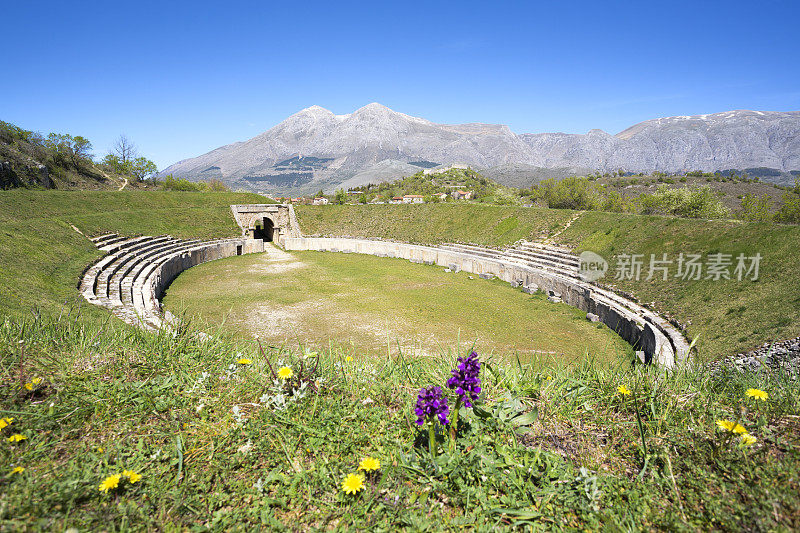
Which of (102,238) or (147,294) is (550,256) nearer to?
(147,294)

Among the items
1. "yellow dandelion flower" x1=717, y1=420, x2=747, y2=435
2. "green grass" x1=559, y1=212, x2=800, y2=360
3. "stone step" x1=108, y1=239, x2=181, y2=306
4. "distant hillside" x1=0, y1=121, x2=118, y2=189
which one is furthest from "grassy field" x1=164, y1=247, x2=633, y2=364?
"distant hillside" x1=0, y1=121, x2=118, y2=189

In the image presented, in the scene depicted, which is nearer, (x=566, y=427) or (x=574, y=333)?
(x=566, y=427)

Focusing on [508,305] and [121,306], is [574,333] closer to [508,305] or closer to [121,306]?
[508,305]

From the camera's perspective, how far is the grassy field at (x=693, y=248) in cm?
1170

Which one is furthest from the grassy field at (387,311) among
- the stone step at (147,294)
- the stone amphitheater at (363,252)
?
the stone step at (147,294)

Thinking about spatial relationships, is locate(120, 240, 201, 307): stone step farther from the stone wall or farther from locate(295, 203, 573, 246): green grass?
locate(295, 203, 573, 246): green grass

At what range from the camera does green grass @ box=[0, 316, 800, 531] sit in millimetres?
2363

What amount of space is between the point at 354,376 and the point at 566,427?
2275 mm

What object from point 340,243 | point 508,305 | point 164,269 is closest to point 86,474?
point 508,305

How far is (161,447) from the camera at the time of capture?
9.50 ft

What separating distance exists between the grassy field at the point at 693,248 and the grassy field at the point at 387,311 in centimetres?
310

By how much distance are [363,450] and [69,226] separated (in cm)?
2929

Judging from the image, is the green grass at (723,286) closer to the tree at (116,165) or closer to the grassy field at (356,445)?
the grassy field at (356,445)

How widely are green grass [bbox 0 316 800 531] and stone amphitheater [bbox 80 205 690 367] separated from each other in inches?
56.2
